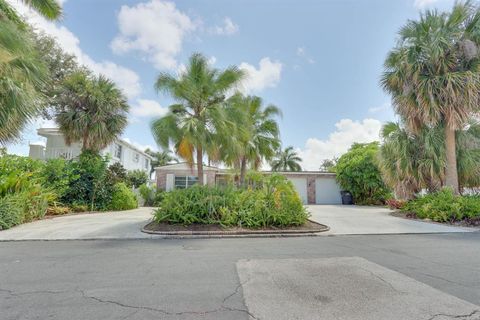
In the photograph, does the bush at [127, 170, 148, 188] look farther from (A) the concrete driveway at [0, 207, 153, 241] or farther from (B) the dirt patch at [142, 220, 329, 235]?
(B) the dirt patch at [142, 220, 329, 235]

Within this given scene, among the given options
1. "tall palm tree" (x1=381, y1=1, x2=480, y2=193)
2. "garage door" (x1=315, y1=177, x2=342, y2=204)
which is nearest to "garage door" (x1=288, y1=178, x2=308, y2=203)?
"garage door" (x1=315, y1=177, x2=342, y2=204)

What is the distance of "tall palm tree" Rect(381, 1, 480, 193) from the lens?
9.73 m

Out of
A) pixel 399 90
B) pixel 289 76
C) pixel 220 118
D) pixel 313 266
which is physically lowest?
pixel 313 266

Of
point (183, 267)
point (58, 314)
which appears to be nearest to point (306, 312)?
point (183, 267)

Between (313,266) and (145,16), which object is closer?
(313,266)

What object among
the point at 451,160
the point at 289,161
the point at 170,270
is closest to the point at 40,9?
the point at 170,270

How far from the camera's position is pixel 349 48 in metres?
12.1

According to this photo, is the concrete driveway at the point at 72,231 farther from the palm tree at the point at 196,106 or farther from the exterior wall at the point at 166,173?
the exterior wall at the point at 166,173

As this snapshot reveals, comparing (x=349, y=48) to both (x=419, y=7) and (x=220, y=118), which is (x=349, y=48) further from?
(x=220, y=118)

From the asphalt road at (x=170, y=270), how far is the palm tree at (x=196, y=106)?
12.3ft

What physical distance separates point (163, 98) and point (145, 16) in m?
3.05

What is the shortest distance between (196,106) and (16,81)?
5.12m

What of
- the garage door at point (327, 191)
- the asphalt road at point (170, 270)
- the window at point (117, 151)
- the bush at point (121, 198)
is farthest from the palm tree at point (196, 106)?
the garage door at point (327, 191)

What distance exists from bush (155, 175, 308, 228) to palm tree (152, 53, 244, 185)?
1250 mm
